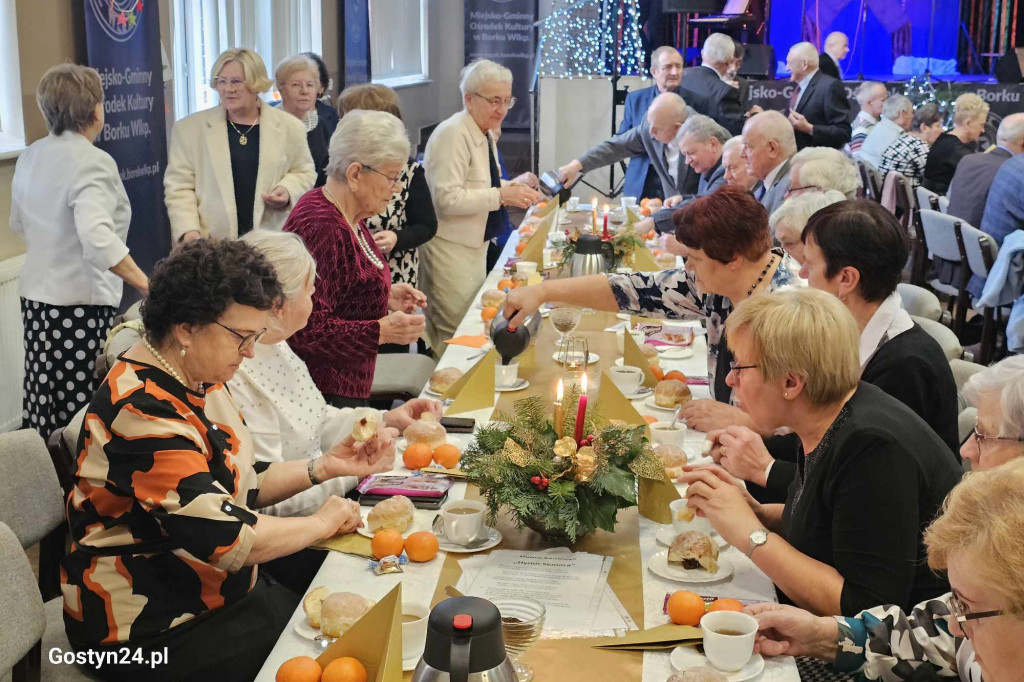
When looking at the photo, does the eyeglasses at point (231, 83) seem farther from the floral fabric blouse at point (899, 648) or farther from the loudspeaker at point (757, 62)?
the loudspeaker at point (757, 62)

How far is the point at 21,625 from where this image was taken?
74.2 inches

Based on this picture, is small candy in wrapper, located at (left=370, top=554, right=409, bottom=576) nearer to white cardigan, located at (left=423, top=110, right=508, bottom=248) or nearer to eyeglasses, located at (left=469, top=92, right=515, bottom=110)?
white cardigan, located at (left=423, top=110, right=508, bottom=248)

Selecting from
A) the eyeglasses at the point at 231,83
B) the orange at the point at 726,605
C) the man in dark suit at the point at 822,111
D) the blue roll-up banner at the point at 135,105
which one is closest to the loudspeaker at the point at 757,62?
the man in dark suit at the point at 822,111

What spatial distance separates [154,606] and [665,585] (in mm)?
937

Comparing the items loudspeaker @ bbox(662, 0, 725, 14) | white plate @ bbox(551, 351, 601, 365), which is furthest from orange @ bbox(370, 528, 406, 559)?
loudspeaker @ bbox(662, 0, 725, 14)

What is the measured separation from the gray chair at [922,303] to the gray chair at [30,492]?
282 centimetres

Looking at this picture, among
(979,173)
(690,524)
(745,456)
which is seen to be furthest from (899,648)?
(979,173)

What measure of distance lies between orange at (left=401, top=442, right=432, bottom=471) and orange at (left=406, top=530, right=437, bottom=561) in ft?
1.53

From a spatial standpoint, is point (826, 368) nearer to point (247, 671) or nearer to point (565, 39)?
point (247, 671)

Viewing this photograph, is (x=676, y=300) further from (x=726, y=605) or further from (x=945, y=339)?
(x=726, y=605)

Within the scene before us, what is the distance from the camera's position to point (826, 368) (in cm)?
194

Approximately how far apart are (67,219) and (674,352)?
2.38m

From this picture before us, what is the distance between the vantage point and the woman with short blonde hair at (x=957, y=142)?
8.16 metres

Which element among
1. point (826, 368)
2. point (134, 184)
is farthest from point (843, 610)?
point (134, 184)
